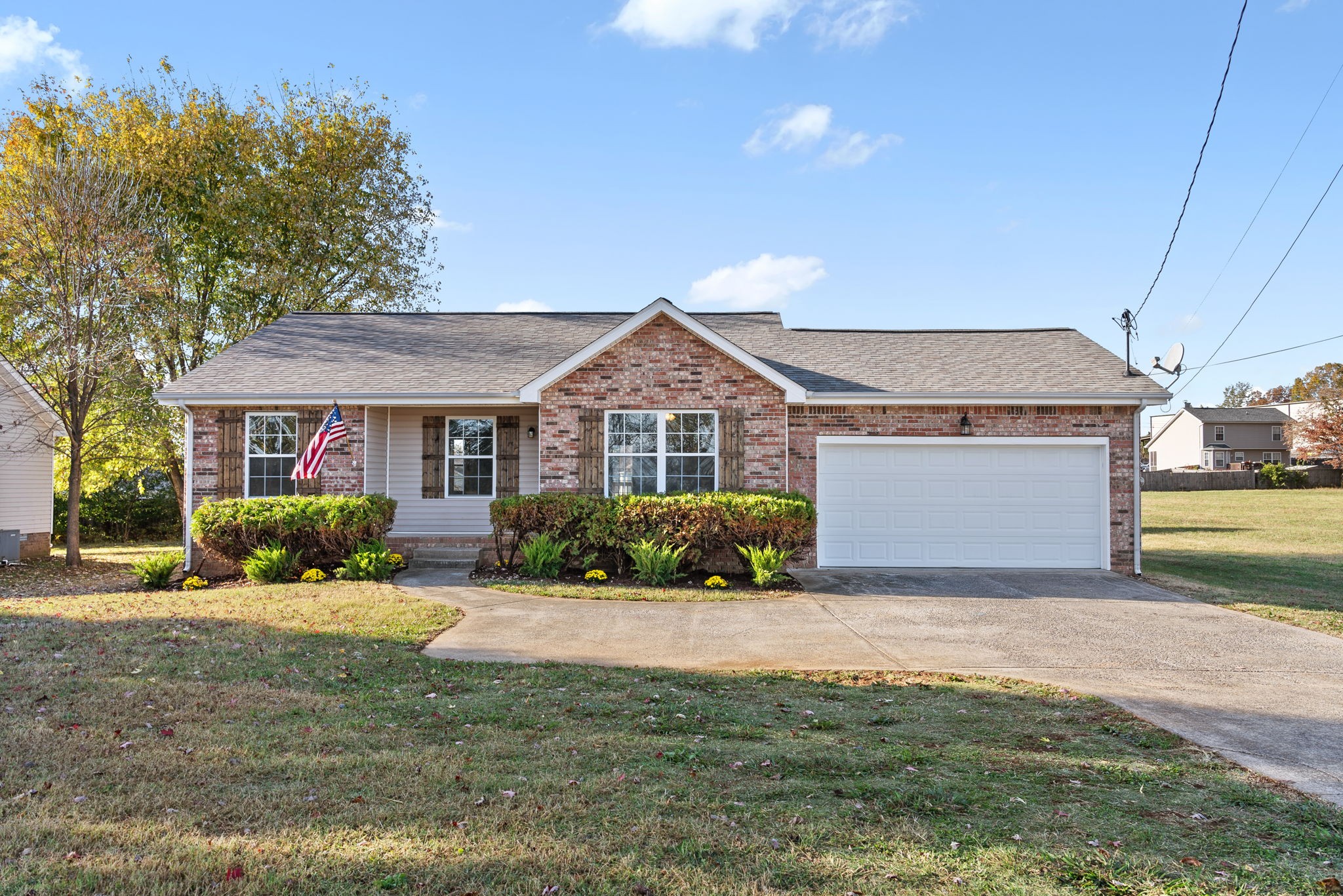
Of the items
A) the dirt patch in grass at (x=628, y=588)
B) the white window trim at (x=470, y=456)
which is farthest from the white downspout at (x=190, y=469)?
the dirt patch in grass at (x=628, y=588)

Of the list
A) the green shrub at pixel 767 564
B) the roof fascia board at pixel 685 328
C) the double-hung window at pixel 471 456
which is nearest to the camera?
the green shrub at pixel 767 564

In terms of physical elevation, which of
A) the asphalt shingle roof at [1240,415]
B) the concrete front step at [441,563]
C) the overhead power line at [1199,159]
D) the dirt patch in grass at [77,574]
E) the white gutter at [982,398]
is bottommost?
the dirt patch in grass at [77,574]

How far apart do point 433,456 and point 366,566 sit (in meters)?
3.40

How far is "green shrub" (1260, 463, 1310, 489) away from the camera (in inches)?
1639

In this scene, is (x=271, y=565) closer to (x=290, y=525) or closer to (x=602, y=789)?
(x=290, y=525)

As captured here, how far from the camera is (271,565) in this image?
12.4m

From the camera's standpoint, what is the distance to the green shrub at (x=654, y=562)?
12102 mm

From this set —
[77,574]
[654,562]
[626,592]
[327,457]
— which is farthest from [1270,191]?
[77,574]

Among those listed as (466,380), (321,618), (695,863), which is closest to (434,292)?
(466,380)

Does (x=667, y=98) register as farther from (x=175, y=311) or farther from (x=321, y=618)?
(x=175, y=311)

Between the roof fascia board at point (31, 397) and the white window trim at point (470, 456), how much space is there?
9796mm

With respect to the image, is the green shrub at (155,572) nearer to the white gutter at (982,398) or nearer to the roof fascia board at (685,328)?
the roof fascia board at (685,328)

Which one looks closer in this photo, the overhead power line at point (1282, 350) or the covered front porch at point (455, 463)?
the covered front porch at point (455, 463)

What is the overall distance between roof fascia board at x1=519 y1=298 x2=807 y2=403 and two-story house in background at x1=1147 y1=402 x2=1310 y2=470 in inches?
2356
